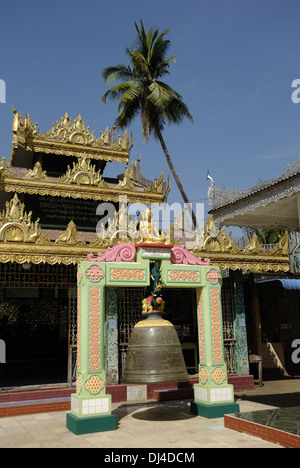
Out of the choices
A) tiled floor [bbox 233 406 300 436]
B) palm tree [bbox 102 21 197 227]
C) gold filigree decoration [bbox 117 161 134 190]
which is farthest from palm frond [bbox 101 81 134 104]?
tiled floor [bbox 233 406 300 436]

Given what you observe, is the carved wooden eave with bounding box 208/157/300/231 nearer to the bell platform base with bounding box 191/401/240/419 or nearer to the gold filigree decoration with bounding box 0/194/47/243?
the bell platform base with bounding box 191/401/240/419

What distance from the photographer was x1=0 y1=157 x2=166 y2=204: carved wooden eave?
39.1ft

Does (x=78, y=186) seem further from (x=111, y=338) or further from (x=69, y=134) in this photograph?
(x=111, y=338)

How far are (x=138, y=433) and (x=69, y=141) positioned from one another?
31.8ft

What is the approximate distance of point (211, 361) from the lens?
8.30 metres

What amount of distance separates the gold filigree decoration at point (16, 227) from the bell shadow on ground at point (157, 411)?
4.38m

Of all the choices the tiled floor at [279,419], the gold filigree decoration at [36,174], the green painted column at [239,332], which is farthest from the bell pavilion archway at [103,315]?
the gold filigree decoration at [36,174]

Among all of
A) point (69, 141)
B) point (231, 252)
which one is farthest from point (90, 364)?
point (69, 141)

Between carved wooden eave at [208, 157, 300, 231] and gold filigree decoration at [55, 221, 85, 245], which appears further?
gold filigree decoration at [55, 221, 85, 245]

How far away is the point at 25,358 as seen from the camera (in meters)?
15.8

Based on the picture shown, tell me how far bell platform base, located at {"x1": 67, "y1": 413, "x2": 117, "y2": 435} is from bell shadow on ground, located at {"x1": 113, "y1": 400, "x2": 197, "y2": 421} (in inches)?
46.8
